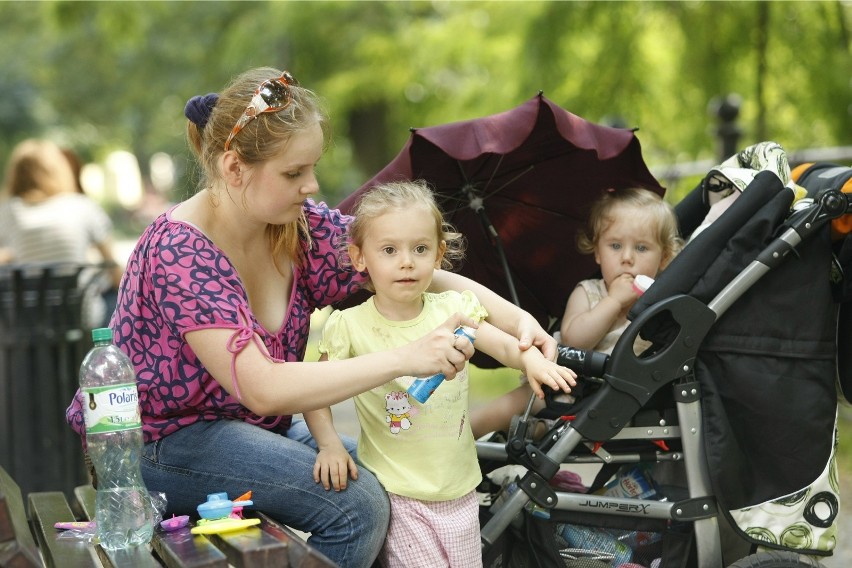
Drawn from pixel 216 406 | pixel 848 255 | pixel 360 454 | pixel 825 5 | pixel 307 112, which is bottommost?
pixel 360 454

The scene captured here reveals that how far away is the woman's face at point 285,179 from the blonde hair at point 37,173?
4.21 meters

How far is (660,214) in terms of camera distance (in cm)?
346

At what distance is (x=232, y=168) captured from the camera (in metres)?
2.79

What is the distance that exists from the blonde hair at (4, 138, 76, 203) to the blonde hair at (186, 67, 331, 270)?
3.90 metres

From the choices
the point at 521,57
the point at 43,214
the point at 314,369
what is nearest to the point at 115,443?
the point at 314,369

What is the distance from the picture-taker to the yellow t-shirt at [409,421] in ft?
9.39

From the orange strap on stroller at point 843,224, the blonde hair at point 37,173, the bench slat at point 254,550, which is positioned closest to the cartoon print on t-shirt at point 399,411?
the bench slat at point 254,550

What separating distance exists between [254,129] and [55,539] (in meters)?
1.18

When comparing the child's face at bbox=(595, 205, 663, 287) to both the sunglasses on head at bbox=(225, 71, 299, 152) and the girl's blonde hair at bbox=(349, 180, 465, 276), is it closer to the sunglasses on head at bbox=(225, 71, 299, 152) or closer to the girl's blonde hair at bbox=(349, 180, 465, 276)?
the girl's blonde hair at bbox=(349, 180, 465, 276)

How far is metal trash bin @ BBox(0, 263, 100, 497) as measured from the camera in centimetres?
487

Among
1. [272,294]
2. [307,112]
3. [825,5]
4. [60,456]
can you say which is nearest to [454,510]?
[272,294]

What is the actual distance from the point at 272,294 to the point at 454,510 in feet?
2.56

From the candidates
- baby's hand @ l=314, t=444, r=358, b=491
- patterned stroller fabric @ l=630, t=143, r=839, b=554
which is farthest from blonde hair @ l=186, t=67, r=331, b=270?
patterned stroller fabric @ l=630, t=143, r=839, b=554

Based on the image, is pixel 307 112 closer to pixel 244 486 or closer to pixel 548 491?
pixel 244 486
